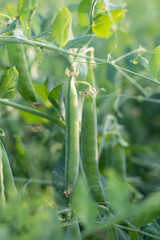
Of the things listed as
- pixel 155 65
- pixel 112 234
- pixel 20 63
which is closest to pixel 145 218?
pixel 112 234

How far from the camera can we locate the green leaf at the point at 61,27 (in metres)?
0.79

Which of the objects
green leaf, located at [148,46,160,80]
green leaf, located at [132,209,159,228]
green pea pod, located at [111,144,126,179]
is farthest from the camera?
green pea pod, located at [111,144,126,179]

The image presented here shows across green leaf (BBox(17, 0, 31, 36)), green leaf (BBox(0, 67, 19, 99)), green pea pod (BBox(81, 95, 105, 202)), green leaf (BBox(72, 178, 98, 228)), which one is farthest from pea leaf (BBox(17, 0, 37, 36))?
green leaf (BBox(72, 178, 98, 228))

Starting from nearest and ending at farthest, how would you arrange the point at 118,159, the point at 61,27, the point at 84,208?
the point at 84,208 → the point at 61,27 → the point at 118,159

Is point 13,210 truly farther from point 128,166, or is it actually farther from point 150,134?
point 150,134

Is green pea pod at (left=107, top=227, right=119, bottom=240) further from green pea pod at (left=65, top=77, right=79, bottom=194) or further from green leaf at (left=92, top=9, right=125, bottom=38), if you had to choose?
green leaf at (left=92, top=9, right=125, bottom=38)

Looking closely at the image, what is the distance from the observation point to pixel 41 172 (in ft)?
4.07

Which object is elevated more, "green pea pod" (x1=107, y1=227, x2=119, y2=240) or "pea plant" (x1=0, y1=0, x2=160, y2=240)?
"pea plant" (x1=0, y1=0, x2=160, y2=240)

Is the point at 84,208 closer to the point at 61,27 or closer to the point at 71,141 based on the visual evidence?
the point at 71,141

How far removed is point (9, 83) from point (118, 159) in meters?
0.53

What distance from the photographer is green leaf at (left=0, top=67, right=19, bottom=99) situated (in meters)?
0.78

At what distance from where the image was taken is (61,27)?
0.81m

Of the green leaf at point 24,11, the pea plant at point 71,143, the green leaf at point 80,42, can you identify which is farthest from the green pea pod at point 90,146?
the green leaf at point 24,11

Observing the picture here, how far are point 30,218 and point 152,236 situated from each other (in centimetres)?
37
